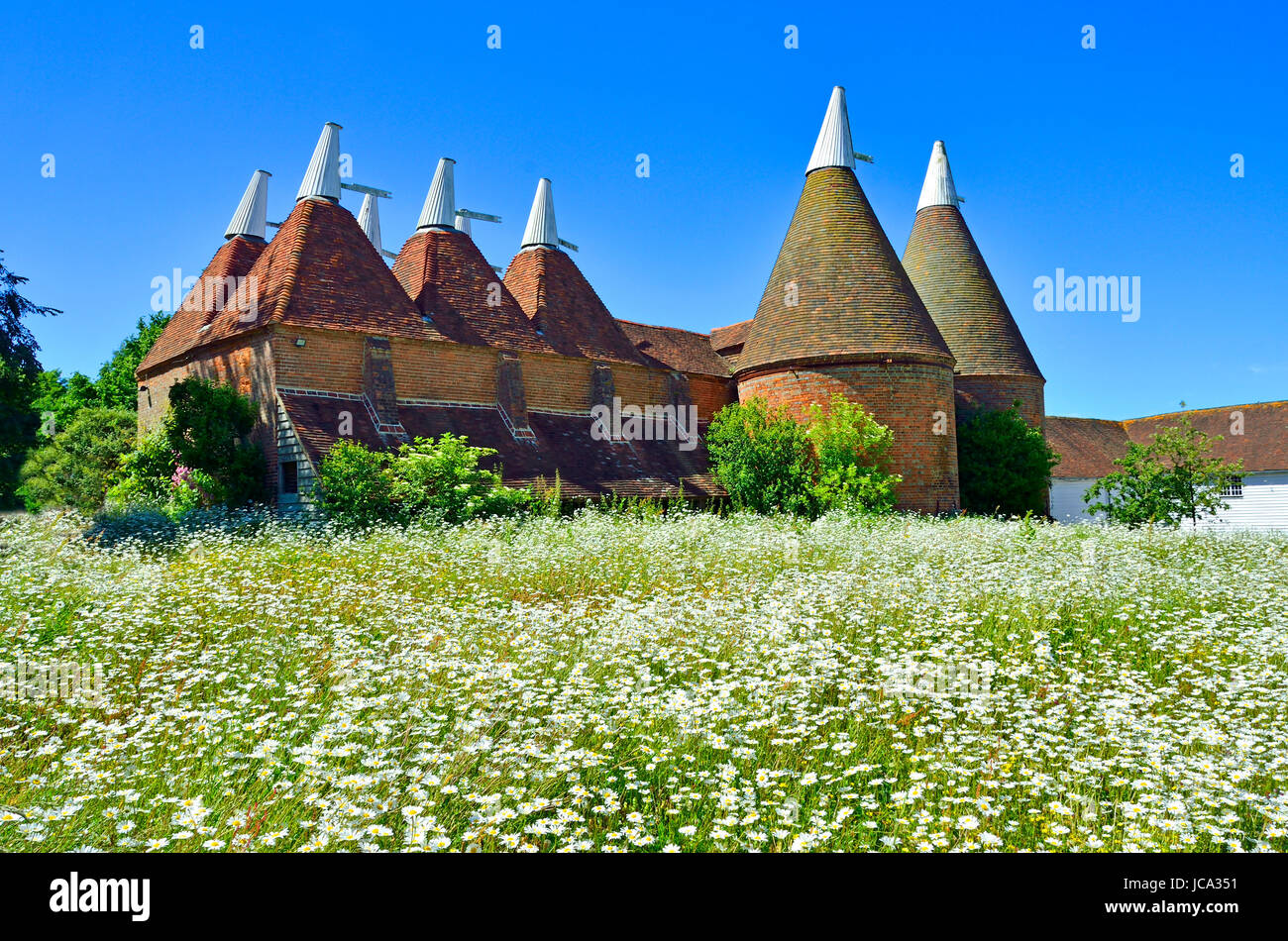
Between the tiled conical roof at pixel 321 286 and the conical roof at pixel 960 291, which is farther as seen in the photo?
the conical roof at pixel 960 291

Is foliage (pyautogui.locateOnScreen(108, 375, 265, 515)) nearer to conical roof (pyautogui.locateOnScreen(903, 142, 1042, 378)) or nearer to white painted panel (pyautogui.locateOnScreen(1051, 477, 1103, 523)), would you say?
conical roof (pyautogui.locateOnScreen(903, 142, 1042, 378))

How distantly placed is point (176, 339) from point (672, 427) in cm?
1255

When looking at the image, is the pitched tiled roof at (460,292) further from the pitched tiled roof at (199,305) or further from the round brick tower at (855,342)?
the round brick tower at (855,342)

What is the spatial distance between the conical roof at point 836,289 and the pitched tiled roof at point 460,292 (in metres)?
5.93

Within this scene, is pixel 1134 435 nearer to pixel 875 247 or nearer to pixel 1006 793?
pixel 875 247

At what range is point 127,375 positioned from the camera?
34.9 metres

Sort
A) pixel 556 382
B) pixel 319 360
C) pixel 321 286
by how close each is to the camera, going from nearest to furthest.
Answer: pixel 319 360
pixel 321 286
pixel 556 382

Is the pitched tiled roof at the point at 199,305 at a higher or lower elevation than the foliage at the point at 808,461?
higher

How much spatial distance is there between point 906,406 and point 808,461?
8.47 feet

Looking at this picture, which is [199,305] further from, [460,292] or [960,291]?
Answer: [960,291]

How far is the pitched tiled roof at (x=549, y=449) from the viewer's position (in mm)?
15812

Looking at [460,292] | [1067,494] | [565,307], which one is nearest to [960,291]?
[565,307]

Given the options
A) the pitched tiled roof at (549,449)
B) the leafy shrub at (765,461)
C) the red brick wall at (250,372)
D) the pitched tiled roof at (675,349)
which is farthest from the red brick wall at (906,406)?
the red brick wall at (250,372)

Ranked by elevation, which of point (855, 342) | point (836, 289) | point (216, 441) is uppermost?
point (836, 289)
